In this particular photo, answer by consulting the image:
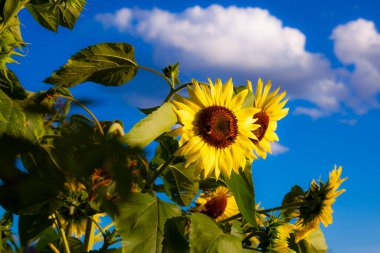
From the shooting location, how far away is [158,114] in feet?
2.87

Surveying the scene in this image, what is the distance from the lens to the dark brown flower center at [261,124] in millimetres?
1325

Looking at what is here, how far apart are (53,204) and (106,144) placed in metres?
0.94

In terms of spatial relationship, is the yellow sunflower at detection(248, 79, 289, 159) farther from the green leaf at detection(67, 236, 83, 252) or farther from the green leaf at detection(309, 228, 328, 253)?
the green leaf at detection(67, 236, 83, 252)

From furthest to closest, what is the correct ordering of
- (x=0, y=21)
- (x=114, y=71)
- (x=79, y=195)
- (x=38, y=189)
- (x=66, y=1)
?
(x=79, y=195) → (x=114, y=71) → (x=66, y=1) → (x=0, y=21) → (x=38, y=189)

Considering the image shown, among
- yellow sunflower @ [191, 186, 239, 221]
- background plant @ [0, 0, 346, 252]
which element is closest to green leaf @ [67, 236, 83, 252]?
background plant @ [0, 0, 346, 252]

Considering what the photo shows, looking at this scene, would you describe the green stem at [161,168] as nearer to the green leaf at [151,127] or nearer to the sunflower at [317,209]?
the green leaf at [151,127]

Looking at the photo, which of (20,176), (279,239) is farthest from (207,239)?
(20,176)

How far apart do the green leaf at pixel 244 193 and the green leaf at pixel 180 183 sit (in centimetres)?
10

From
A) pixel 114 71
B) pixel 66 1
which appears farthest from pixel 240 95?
pixel 66 1

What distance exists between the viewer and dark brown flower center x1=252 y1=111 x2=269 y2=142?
1325 millimetres

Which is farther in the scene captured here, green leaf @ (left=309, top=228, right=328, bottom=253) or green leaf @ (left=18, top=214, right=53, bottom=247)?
Result: green leaf @ (left=309, top=228, right=328, bottom=253)

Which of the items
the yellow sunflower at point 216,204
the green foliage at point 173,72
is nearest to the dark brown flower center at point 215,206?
the yellow sunflower at point 216,204

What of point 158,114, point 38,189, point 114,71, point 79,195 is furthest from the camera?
point 79,195

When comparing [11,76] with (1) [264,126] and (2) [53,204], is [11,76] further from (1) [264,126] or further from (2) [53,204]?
(1) [264,126]
